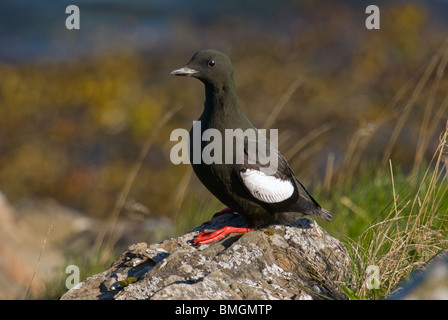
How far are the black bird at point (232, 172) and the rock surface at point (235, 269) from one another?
14 cm

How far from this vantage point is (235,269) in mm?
4078

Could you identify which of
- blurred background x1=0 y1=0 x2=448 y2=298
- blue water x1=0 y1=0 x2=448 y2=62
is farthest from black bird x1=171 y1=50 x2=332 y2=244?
blue water x1=0 y1=0 x2=448 y2=62

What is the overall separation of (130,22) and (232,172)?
13.3 meters

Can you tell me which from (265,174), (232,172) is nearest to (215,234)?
(232,172)

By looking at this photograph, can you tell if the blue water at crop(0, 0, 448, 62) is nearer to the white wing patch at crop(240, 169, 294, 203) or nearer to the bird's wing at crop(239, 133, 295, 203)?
the bird's wing at crop(239, 133, 295, 203)

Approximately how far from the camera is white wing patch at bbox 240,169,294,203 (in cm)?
460

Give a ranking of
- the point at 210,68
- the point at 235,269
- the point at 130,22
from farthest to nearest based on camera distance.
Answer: the point at 130,22 → the point at 210,68 → the point at 235,269

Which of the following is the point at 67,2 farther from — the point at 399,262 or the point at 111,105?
the point at 399,262

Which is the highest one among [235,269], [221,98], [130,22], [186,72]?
[130,22]

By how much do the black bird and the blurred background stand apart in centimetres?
284

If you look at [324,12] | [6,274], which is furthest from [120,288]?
[324,12]

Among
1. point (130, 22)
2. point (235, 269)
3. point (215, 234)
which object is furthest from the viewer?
point (130, 22)

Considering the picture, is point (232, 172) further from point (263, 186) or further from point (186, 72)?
point (186, 72)

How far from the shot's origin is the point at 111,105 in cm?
1281
